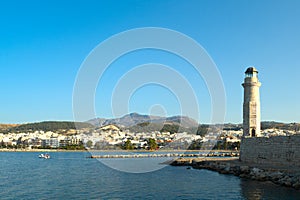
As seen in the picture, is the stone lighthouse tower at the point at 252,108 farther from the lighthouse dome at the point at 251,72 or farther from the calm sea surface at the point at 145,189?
the calm sea surface at the point at 145,189

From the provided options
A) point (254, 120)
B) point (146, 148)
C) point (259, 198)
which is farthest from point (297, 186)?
point (146, 148)

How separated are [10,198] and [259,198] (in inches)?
443

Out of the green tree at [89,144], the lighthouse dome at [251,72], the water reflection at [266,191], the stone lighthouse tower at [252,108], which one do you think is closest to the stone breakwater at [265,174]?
the water reflection at [266,191]

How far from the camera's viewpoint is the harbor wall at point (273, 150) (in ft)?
→ 64.1

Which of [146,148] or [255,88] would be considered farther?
[146,148]

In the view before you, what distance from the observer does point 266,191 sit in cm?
1543

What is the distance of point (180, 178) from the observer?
20.9 metres

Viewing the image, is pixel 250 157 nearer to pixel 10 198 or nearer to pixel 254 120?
pixel 254 120

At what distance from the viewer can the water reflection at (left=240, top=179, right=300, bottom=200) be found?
14.2 meters

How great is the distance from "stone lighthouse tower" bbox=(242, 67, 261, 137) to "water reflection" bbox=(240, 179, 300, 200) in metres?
7.88

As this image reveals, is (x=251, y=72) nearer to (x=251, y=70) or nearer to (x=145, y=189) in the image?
(x=251, y=70)

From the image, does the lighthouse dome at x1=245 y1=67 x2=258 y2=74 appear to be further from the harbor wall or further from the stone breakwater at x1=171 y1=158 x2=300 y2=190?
the stone breakwater at x1=171 y1=158 x2=300 y2=190

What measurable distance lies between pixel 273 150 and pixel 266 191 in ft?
21.6

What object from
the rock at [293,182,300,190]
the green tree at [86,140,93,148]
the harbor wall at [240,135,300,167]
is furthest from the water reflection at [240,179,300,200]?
the green tree at [86,140,93,148]
